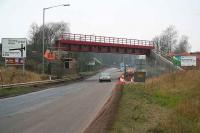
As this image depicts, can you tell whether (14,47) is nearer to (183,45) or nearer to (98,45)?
(98,45)

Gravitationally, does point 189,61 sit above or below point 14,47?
below

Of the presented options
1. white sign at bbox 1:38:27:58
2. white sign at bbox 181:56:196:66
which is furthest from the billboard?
white sign at bbox 181:56:196:66

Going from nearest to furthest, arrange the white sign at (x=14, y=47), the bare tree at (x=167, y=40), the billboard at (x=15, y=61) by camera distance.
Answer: the white sign at (x=14, y=47) → the billboard at (x=15, y=61) → the bare tree at (x=167, y=40)

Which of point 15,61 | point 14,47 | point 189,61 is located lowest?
point 15,61

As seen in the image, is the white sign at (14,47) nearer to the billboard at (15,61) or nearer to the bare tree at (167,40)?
the billboard at (15,61)

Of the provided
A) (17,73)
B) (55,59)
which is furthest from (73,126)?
(55,59)

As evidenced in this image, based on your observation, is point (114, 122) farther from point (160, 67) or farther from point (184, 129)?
point (160, 67)

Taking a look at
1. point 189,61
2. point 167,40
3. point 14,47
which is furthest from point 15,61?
point 167,40

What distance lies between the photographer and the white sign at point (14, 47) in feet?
153

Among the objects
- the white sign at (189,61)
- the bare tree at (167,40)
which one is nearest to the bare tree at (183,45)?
the bare tree at (167,40)

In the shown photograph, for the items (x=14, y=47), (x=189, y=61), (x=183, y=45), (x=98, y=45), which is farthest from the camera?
(x=183, y=45)

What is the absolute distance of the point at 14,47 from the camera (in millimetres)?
47125

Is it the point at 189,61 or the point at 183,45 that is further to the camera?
the point at 183,45

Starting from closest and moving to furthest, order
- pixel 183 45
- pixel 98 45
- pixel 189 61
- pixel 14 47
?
pixel 189 61 < pixel 14 47 < pixel 98 45 < pixel 183 45
